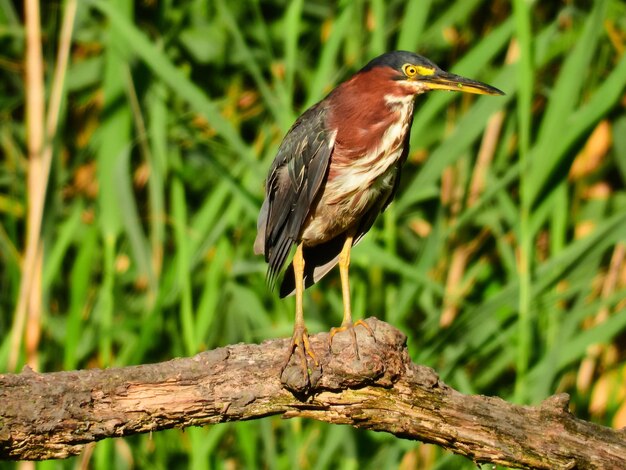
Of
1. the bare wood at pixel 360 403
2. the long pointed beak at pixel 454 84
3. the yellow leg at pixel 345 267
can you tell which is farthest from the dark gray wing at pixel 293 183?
the bare wood at pixel 360 403

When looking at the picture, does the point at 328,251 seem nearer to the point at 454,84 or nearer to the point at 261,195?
the point at 261,195

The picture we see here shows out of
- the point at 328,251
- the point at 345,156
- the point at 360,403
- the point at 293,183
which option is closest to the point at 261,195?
the point at 328,251

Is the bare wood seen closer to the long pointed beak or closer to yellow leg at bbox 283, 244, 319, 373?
yellow leg at bbox 283, 244, 319, 373

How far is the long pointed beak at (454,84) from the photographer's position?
3.13 meters

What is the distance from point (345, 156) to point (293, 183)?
198 millimetres

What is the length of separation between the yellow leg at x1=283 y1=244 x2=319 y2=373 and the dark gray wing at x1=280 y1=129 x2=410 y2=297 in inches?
3.1

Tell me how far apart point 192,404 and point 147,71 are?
1832 millimetres

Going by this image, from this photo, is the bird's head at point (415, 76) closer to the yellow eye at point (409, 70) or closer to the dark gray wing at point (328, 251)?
the yellow eye at point (409, 70)

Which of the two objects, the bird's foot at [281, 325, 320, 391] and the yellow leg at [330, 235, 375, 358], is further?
the yellow leg at [330, 235, 375, 358]

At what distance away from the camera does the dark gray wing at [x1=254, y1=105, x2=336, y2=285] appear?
324cm

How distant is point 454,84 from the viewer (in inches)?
123

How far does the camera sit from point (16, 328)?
11.9 feet

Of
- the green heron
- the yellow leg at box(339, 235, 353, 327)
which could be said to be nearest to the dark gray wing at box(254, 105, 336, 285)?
the green heron

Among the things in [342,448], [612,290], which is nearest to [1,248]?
[342,448]
